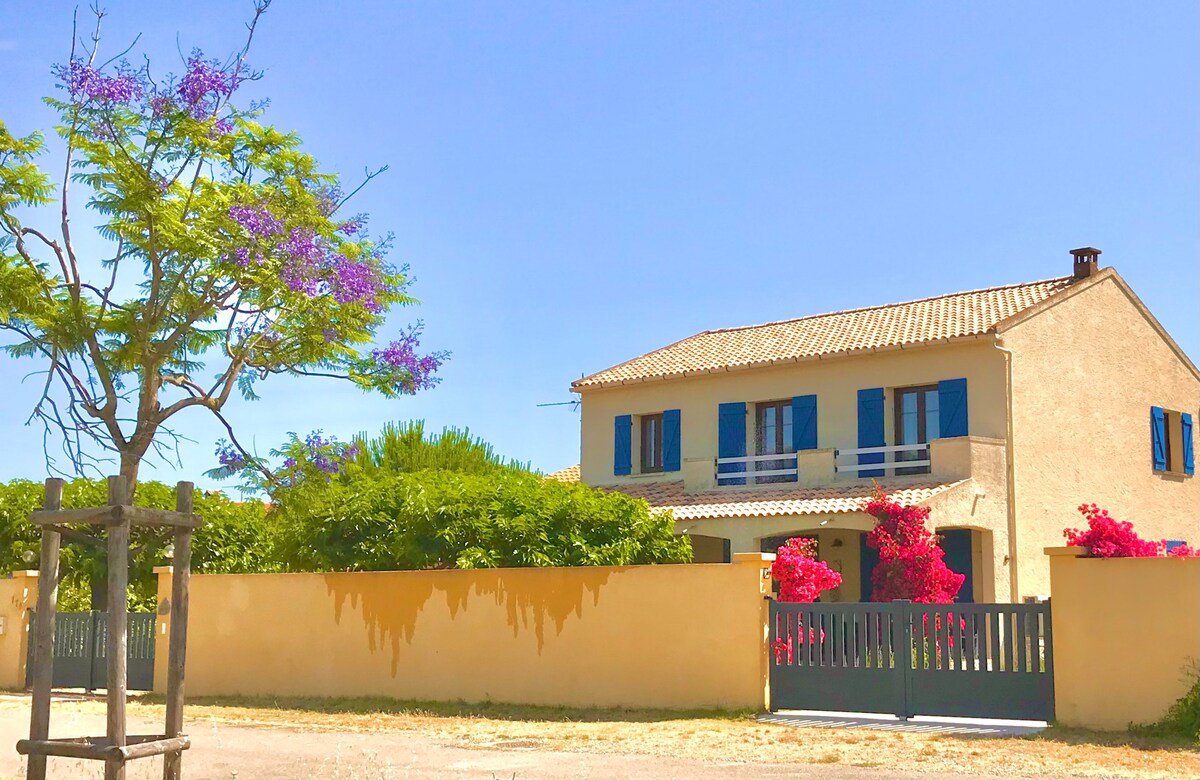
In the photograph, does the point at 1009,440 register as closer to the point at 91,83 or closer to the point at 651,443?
the point at 651,443

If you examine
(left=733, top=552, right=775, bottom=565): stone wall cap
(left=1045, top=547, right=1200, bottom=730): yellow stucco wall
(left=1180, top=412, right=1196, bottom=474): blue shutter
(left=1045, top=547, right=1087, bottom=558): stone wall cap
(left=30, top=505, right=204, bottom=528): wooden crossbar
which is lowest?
(left=1045, top=547, right=1200, bottom=730): yellow stucco wall

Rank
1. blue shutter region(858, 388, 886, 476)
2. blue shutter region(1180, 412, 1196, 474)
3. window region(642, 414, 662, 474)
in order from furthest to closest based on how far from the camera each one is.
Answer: window region(642, 414, 662, 474) < blue shutter region(1180, 412, 1196, 474) < blue shutter region(858, 388, 886, 476)

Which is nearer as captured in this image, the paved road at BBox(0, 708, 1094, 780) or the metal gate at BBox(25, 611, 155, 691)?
the paved road at BBox(0, 708, 1094, 780)

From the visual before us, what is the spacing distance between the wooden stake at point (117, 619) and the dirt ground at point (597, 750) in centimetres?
173

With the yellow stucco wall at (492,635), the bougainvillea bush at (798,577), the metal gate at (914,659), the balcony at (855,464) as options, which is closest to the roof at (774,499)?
the balcony at (855,464)

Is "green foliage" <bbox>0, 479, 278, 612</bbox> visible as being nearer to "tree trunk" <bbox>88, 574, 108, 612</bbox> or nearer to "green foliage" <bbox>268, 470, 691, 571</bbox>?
"tree trunk" <bbox>88, 574, 108, 612</bbox>

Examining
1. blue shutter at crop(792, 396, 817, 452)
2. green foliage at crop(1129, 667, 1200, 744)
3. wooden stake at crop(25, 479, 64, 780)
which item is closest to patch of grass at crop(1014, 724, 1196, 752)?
green foliage at crop(1129, 667, 1200, 744)

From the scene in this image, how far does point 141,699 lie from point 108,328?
5.78 metres

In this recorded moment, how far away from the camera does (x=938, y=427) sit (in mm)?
25828

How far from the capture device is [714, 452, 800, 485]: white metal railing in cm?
2739

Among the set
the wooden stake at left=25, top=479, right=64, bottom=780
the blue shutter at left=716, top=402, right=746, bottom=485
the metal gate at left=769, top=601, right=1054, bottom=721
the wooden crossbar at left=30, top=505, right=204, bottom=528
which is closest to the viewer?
the wooden crossbar at left=30, top=505, right=204, bottom=528

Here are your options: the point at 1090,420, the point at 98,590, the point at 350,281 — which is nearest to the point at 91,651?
the point at 98,590

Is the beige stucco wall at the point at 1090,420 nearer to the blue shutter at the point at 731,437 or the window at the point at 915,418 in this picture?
the window at the point at 915,418

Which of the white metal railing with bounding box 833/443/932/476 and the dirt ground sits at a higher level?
the white metal railing with bounding box 833/443/932/476
